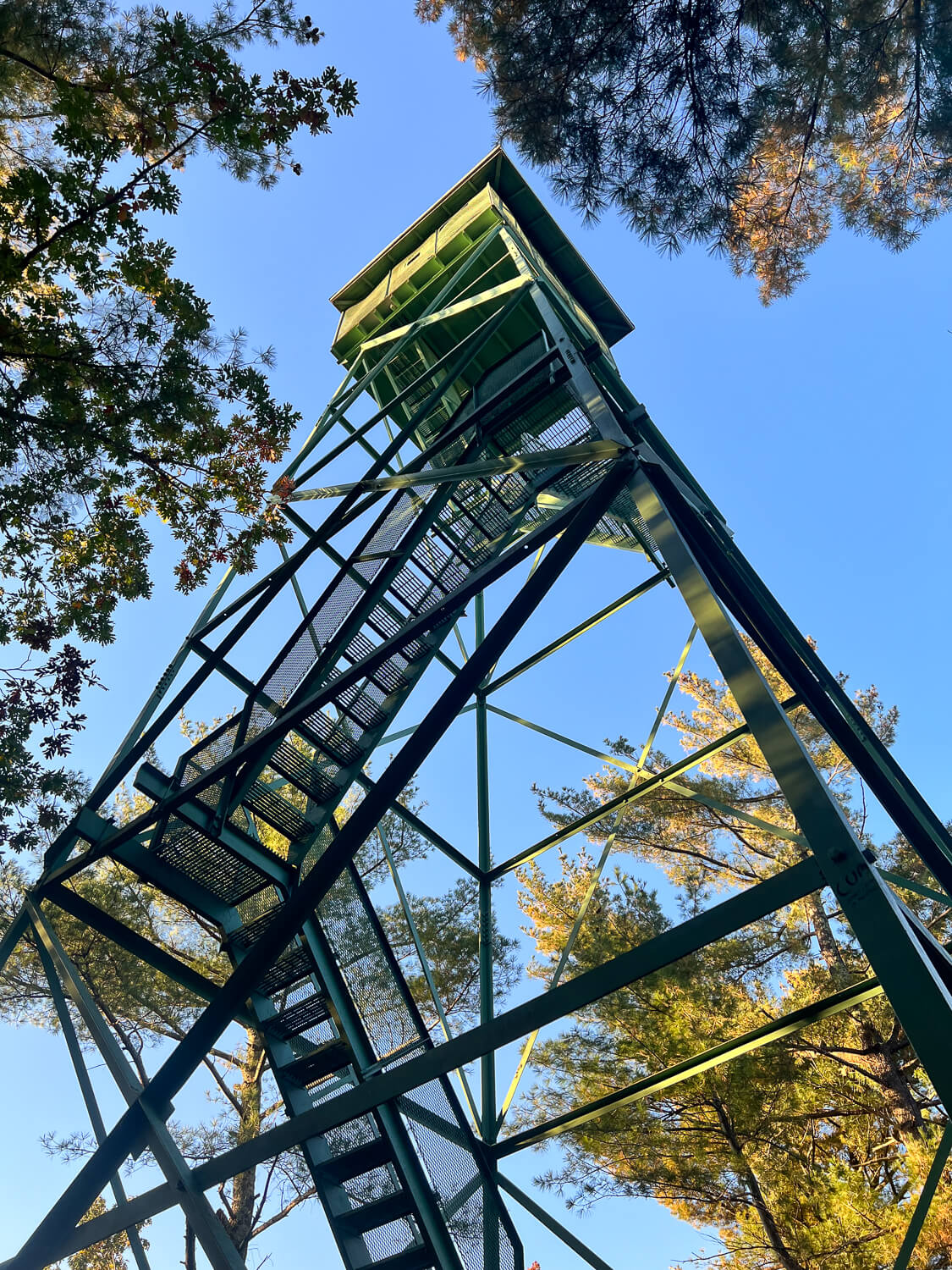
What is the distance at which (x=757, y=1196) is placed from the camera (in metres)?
9.79

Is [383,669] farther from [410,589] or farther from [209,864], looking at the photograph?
[209,864]

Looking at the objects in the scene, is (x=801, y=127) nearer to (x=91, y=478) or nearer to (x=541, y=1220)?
(x=91, y=478)

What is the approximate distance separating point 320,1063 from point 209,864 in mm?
1477

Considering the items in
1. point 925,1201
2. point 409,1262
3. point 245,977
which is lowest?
point 925,1201

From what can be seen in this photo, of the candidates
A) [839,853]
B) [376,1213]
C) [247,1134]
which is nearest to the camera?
[839,853]

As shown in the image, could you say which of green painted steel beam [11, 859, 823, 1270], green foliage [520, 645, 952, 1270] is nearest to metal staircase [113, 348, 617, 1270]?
Result: green painted steel beam [11, 859, 823, 1270]

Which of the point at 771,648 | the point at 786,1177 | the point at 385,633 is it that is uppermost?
the point at 385,633

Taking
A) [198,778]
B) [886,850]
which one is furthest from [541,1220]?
[886,850]

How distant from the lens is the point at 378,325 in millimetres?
11992

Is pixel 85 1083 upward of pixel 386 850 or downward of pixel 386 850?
downward

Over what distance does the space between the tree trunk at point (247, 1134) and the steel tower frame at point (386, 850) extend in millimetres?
5962

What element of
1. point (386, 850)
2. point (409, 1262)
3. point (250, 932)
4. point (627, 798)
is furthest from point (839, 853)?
point (386, 850)

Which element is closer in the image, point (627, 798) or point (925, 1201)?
point (925, 1201)

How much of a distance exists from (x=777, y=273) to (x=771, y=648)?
12.9 ft
